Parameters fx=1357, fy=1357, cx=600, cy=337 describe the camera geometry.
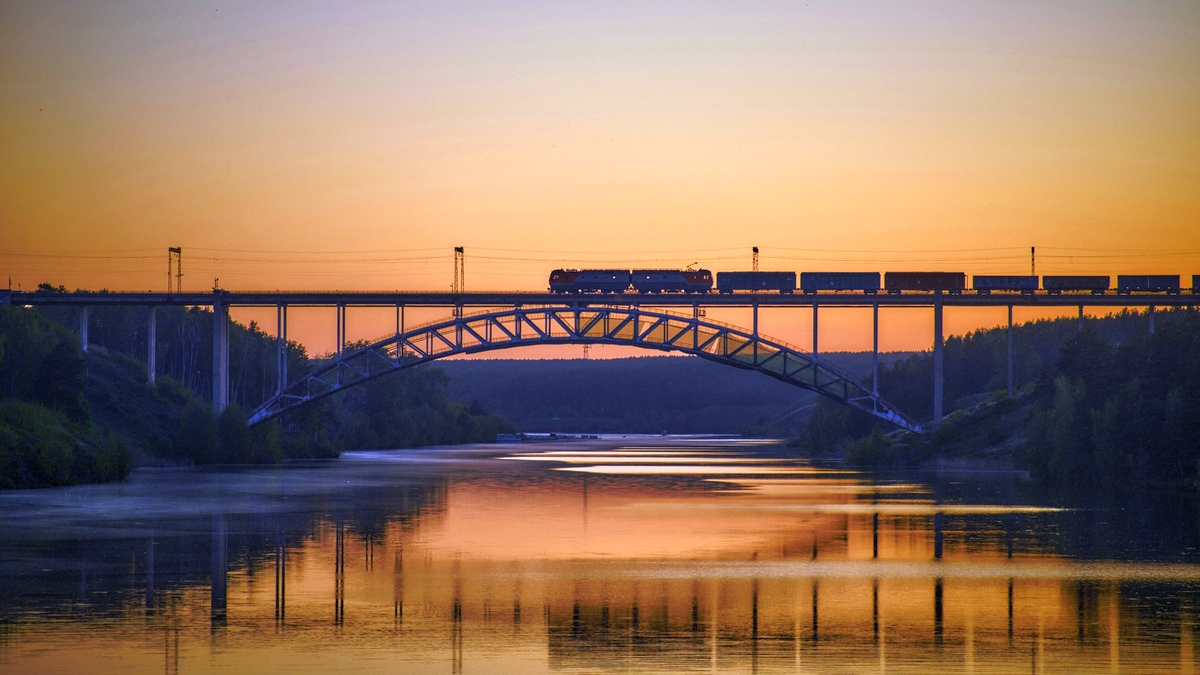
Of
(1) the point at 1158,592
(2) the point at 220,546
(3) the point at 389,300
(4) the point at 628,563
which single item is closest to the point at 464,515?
(2) the point at 220,546

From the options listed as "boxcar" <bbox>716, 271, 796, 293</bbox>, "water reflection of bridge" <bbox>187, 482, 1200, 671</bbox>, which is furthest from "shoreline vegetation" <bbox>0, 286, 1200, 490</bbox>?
"water reflection of bridge" <bbox>187, 482, 1200, 671</bbox>

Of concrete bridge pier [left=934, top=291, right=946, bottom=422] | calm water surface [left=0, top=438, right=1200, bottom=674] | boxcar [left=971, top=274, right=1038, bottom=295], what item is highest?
boxcar [left=971, top=274, right=1038, bottom=295]

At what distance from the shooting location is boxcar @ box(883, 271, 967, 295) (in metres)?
110

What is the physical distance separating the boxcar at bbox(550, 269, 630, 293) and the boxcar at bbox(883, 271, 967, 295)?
21.6 meters

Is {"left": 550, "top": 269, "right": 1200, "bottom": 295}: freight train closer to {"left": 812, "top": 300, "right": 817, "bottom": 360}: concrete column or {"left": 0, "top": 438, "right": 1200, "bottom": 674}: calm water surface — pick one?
{"left": 812, "top": 300, "right": 817, "bottom": 360}: concrete column

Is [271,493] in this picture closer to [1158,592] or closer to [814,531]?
[814,531]

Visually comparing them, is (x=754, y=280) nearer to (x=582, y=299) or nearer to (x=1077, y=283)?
(x=582, y=299)

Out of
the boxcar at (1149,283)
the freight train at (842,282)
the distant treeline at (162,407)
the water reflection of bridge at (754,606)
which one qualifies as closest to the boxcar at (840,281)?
the freight train at (842,282)

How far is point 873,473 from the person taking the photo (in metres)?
88.4

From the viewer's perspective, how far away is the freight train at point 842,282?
108250mm

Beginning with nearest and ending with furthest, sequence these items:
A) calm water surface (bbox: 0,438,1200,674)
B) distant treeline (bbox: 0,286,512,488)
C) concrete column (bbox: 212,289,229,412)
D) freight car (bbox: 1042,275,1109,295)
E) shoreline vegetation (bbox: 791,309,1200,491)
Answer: calm water surface (bbox: 0,438,1200,674) → shoreline vegetation (bbox: 791,309,1200,491) → distant treeline (bbox: 0,286,512,488) → concrete column (bbox: 212,289,229,412) → freight car (bbox: 1042,275,1109,295)

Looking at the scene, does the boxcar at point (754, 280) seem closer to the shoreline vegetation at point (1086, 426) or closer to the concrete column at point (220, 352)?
the shoreline vegetation at point (1086, 426)

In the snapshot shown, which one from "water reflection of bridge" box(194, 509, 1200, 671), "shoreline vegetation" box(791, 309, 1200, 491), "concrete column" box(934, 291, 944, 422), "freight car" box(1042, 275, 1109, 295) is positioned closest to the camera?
"water reflection of bridge" box(194, 509, 1200, 671)

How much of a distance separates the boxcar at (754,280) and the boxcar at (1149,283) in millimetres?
26262
